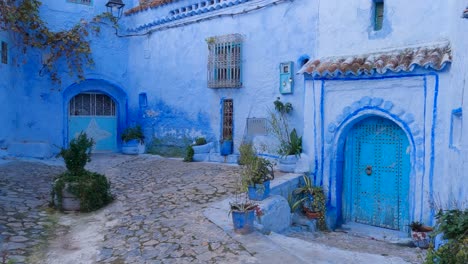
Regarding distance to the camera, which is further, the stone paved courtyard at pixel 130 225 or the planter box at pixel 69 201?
the planter box at pixel 69 201

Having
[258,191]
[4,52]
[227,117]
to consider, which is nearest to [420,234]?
[258,191]

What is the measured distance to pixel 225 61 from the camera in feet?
37.7

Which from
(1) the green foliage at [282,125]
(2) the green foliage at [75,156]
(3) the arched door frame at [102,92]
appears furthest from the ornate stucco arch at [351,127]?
(3) the arched door frame at [102,92]

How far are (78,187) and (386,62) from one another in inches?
236

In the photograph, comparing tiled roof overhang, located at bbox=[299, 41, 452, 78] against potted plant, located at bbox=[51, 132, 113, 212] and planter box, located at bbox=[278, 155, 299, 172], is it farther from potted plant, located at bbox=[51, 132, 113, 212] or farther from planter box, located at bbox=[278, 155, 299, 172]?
potted plant, located at bbox=[51, 132, 113, 212]

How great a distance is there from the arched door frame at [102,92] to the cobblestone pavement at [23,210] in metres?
3.77

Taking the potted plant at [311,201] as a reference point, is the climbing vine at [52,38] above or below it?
above

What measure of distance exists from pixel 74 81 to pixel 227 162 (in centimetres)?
643

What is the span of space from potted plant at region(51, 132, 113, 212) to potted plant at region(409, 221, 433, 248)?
18.1 feet

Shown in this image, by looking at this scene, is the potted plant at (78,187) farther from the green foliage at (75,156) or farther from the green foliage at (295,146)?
the green foliage at (295,146)

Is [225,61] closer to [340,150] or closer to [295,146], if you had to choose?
[295,146]

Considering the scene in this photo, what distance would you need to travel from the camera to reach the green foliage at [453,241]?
3627 millimetres

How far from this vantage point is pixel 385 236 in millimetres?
7637

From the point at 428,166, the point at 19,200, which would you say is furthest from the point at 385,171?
the point at 19,200
